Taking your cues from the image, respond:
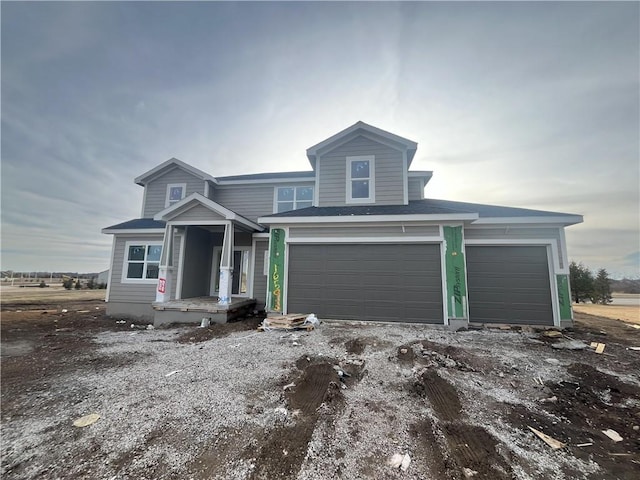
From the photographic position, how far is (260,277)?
31.5 feet

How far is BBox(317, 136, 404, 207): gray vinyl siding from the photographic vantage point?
8578 mm

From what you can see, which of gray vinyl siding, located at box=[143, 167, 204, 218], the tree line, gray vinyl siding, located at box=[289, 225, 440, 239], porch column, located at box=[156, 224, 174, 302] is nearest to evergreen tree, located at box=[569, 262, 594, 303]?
the tree line

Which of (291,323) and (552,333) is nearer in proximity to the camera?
(552,333)

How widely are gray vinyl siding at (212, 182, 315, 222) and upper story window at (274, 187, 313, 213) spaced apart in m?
0.17

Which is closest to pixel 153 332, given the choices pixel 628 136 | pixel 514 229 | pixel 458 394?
pixel 458 394

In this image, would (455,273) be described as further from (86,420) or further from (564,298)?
(86,420)

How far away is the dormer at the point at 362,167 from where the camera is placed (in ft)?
28.2

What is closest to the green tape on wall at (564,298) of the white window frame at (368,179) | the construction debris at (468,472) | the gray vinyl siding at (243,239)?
the white window frame at (368,179)

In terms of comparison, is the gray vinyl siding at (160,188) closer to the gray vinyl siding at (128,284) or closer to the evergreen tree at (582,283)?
the gray vinyl siding at (128,284)

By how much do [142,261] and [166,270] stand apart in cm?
244

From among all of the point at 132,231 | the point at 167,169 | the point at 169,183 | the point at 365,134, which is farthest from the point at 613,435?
the point at 167,169

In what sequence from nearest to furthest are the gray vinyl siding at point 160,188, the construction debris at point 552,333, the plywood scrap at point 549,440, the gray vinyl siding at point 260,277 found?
the plywood scrap at point 549,440
the construction debris at point 552,333
the gray vinyl siding at point 260,277
the gray vinyl siding at point 160,188

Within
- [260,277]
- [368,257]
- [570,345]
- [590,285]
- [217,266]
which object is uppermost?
[368,257]

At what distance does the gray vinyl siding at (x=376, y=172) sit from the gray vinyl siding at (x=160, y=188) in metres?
6.07
